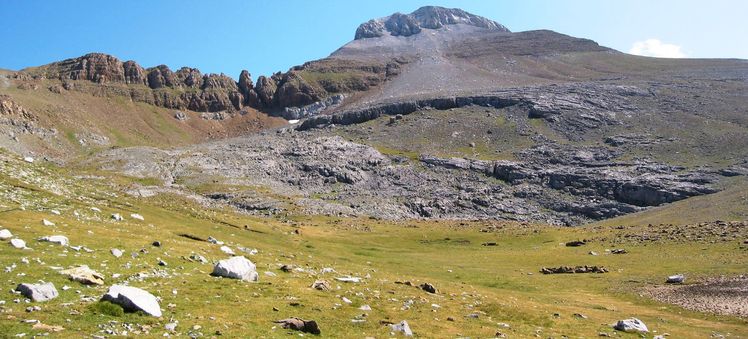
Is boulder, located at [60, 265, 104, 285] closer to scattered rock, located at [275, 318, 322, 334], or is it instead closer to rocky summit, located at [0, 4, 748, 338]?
rocky summit, located at [0, 4, 748, 338]

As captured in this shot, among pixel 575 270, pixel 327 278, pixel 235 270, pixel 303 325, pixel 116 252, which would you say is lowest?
pixel 575 270

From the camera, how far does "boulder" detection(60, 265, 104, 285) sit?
2400 centimetres

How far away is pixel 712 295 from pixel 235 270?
42987mm

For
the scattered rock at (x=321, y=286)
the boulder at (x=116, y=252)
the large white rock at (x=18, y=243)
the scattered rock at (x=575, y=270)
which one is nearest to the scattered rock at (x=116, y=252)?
the boulder at (x=116, y=252)

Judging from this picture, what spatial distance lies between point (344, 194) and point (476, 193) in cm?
3889

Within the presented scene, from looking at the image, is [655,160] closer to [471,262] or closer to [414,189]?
[414,189]

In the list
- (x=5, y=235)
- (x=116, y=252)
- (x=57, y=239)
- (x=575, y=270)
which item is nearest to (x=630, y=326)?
(x=116, y=252)

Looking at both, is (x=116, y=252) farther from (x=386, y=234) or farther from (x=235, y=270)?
(x=386, y=234)

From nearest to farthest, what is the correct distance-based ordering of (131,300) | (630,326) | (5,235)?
(131,300) → (5,235) → (630,326)

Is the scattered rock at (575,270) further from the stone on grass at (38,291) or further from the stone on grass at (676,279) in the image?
the stone on grass at (38,291)

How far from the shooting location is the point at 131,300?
20953mm

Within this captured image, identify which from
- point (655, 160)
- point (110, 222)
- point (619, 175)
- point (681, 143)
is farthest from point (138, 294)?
point (681, 143)

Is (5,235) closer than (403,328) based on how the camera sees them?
No

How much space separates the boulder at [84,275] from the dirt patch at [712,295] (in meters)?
43.6
